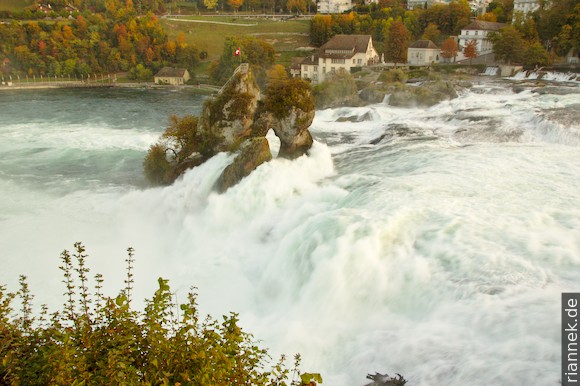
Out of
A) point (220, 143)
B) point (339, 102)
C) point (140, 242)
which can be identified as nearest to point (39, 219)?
point (140, 242)

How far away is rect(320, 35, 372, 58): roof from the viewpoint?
3158 inches

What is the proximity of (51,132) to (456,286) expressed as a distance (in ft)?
152

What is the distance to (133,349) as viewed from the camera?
22.6ft

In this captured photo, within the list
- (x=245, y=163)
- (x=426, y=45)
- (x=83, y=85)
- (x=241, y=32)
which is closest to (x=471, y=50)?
(x=426, y=45)

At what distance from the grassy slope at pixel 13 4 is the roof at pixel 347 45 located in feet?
359

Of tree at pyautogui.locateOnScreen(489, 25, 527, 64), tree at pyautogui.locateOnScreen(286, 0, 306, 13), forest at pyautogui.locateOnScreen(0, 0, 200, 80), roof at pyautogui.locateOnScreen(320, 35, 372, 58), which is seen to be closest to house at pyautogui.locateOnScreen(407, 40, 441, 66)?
roof at pyautogui.locateOnScreen(320, 35, 372, 58)

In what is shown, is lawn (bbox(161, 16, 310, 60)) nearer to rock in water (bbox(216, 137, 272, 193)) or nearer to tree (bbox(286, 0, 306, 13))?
tree (bbox(286, 0, 306, 13))

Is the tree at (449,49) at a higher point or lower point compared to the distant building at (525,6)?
lower

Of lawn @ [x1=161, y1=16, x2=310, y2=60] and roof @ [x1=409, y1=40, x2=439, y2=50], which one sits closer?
roof @ [x1=409, y1=40, x2=439, y2=50]

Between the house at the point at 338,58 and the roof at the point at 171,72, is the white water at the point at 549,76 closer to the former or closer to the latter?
the house at the point at 338,58

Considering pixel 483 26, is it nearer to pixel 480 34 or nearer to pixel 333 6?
pixel 480 34

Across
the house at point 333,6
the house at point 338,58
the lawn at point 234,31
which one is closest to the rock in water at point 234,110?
the house at point 338,58

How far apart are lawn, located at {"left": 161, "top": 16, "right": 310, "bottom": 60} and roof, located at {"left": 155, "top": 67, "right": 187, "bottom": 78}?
1583cm

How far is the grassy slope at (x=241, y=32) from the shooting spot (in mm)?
114875
